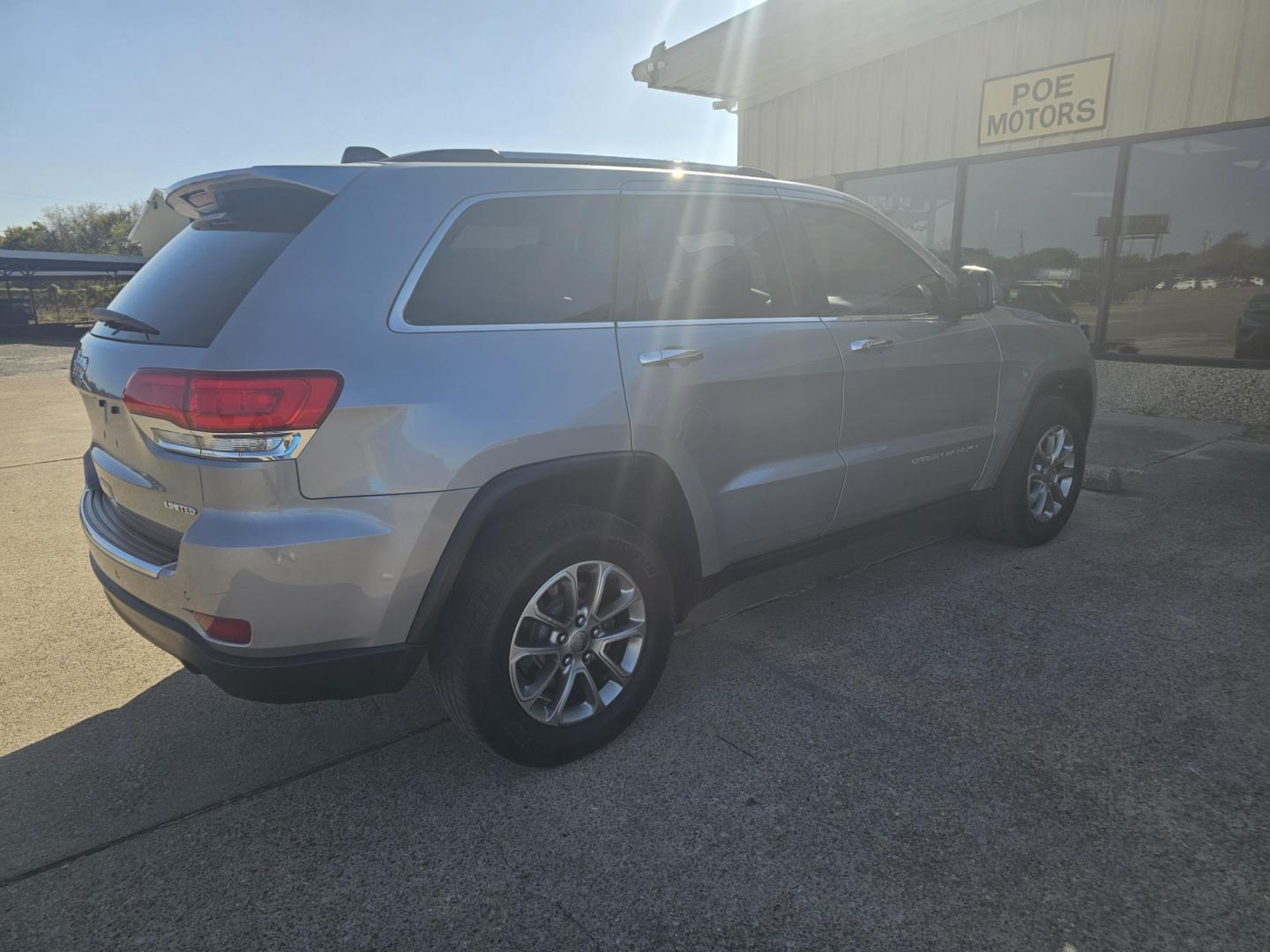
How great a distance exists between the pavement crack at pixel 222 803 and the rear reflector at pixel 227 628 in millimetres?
655

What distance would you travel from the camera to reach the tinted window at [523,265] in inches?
90.3

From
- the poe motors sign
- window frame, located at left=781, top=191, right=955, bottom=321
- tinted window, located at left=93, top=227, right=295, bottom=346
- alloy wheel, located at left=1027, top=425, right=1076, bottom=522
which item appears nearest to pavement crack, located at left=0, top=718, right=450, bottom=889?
tinted window, located at left=93, top=227, right=295, bottom=346

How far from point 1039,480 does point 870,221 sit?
1872mm

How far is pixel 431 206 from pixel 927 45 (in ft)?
30.8

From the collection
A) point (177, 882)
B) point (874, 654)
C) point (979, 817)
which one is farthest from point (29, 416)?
point (979, 817)

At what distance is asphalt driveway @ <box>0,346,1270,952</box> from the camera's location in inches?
78.7

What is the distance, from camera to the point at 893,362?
3.46 m

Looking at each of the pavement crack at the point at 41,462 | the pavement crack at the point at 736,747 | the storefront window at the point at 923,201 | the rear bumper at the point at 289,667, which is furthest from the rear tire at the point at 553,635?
the storefront window at the point at 923,201

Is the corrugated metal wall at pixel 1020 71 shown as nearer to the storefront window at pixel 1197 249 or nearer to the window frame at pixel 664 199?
the storefront window at pixel 1197 249

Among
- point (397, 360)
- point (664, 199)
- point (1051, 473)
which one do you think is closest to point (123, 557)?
point (397, 360)

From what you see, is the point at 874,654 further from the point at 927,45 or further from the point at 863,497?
the point at 927,45

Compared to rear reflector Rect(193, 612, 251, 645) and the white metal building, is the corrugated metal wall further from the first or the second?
rear reflector Rect(193, 612, 251, 645)

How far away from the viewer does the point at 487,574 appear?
2.32 m

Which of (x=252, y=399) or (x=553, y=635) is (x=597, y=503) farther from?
(x=252, y=399)
